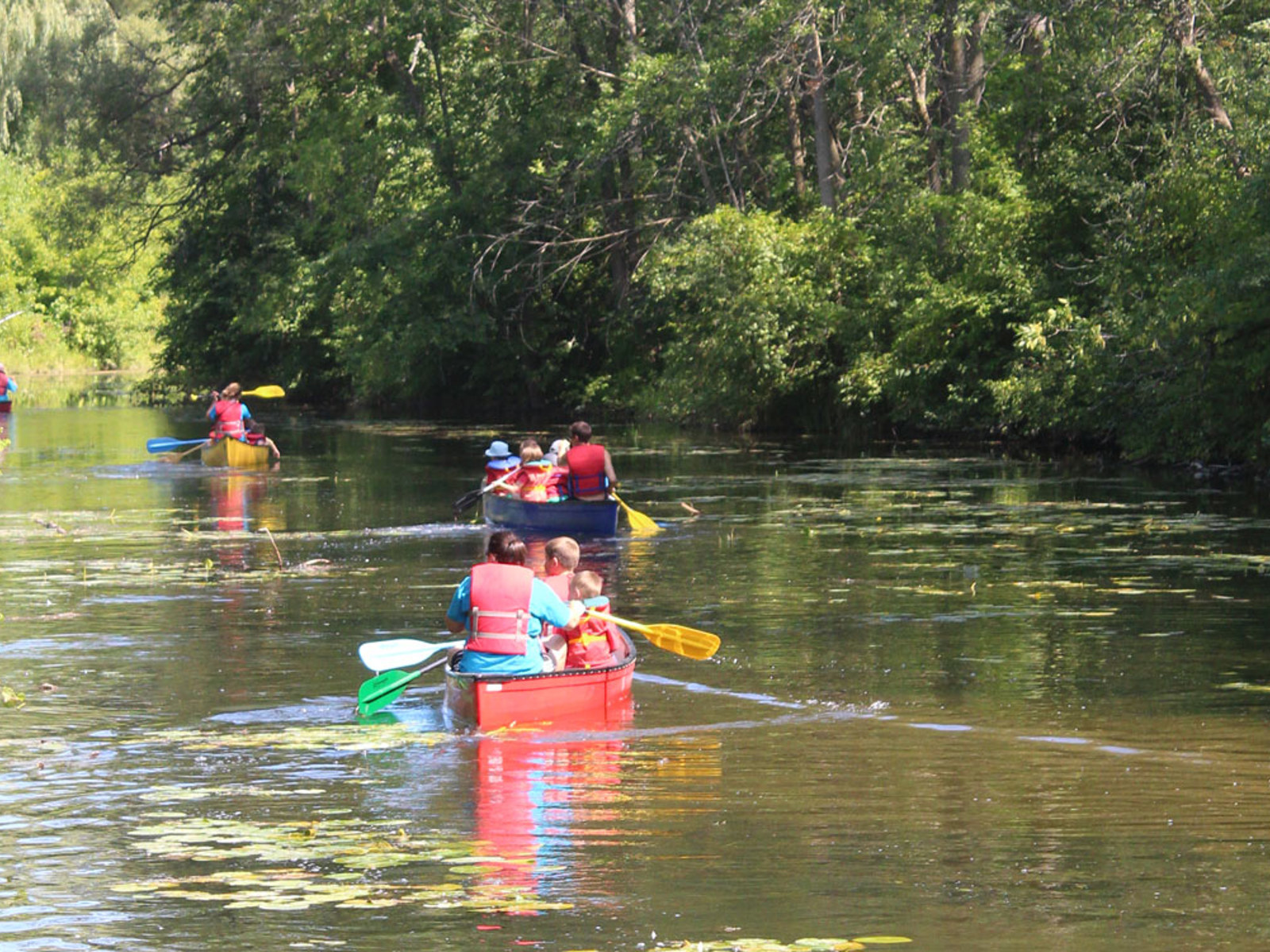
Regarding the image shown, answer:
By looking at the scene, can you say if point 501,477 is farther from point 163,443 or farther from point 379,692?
point 163,443

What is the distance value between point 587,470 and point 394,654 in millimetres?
9348

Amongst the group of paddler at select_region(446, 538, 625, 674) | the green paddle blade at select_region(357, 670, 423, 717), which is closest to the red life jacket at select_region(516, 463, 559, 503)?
the group of paddler at select_region(446, 538, 625, 674)

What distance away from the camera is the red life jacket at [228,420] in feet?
102

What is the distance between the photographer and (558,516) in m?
21.2

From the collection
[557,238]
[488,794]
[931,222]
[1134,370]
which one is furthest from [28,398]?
[488,794]

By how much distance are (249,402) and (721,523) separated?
3412cm

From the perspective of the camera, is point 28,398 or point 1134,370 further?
point 28,398

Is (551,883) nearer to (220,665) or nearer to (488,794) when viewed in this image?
(488,794)

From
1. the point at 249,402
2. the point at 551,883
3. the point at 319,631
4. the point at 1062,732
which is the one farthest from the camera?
the point at 249,402

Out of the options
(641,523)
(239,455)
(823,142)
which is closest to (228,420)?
(239,455)

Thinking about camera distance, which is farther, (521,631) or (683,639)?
(683,639)

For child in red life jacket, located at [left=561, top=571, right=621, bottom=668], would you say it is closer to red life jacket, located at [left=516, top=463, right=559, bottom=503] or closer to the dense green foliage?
red life jacket, located at [left=516, top=463, right=559, bottom=503]

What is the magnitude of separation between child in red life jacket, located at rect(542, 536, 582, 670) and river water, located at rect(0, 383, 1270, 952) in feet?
2.51

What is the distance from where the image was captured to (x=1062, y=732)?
10617 millimetres
